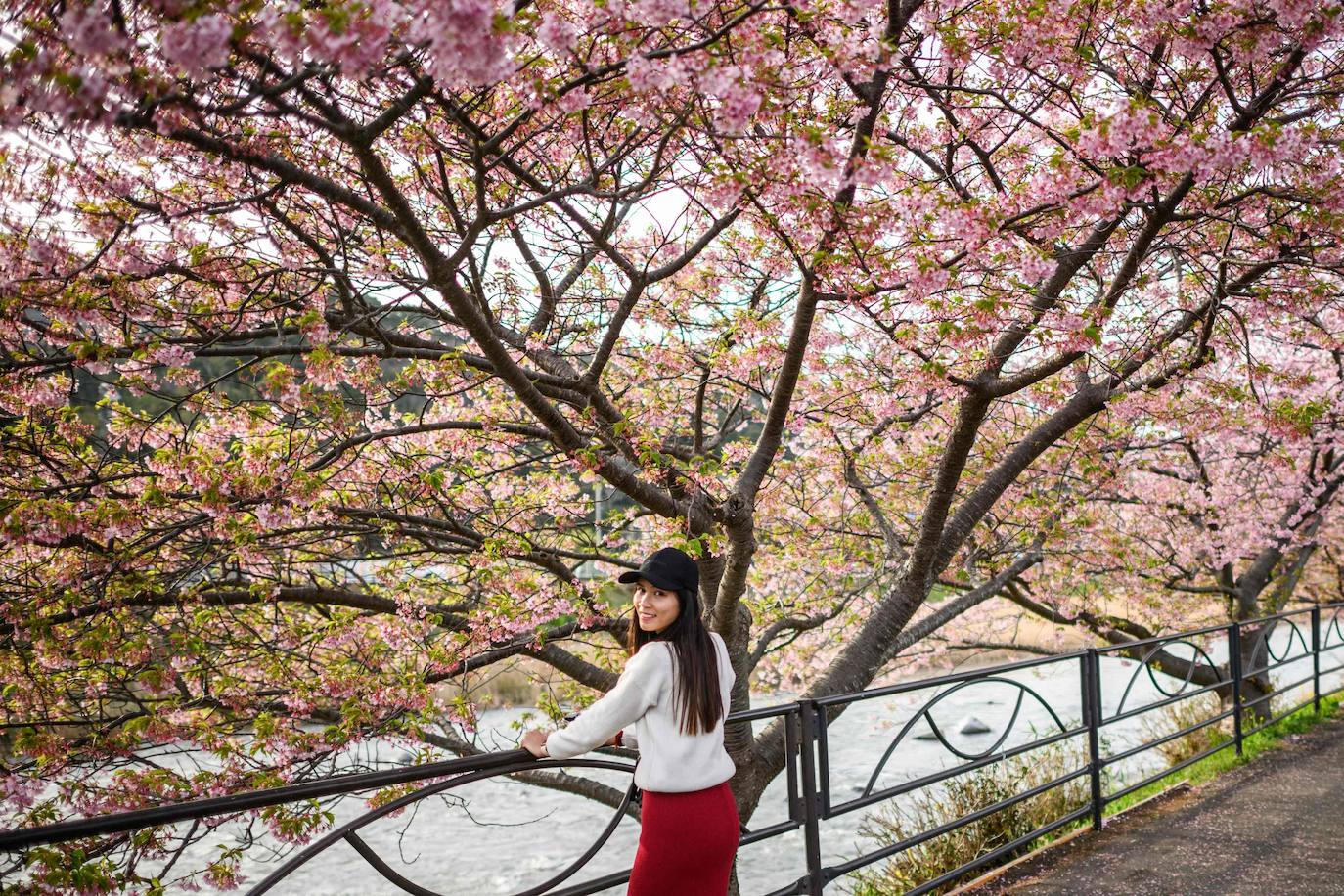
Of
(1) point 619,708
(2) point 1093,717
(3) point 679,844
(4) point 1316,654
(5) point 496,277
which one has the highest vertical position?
(5) point 496,277

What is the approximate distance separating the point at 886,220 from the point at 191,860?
12988 millimetres

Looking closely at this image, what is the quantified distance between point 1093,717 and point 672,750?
3718 mm

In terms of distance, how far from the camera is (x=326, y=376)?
168 inches

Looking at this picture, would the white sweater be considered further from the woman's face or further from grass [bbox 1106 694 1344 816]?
grass [bbox 1106 694 1344 816]

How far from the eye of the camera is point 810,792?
148 inches

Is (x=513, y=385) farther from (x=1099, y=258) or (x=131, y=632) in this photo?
→ (x=1099, y=258)

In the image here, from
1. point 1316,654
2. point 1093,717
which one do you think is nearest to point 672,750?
point 1093,717

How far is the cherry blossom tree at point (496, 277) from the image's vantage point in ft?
10.8

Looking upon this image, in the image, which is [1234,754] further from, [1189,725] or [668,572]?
[668,572]

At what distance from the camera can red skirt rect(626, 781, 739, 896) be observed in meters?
2.83

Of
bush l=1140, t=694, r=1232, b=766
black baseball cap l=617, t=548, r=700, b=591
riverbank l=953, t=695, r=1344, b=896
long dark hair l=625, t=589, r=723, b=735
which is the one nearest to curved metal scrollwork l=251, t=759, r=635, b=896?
long dark hair l=625, t=589, r=723, b=735

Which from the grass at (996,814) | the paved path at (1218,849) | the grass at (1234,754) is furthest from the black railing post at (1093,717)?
the grass at (1234,754)

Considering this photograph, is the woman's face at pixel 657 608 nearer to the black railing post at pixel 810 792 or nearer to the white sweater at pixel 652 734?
the white sweater at pixel 652 734

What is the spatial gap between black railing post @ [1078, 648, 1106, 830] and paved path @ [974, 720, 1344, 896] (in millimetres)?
159
